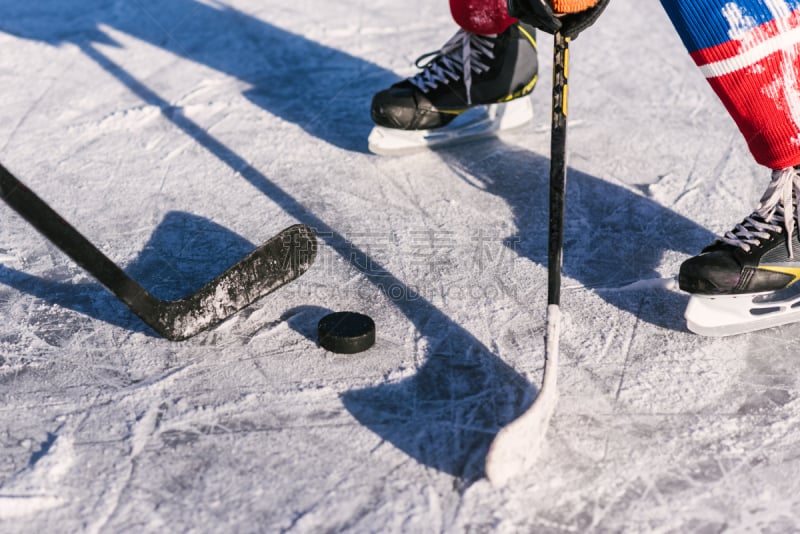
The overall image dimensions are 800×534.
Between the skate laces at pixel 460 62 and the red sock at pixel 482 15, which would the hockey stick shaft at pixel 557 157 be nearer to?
the red sock at pixel 482 15

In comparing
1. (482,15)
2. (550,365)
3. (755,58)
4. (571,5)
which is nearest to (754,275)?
(755,58)

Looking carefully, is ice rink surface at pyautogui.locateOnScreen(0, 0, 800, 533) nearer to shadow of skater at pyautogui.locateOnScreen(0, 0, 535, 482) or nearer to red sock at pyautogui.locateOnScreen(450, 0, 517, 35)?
shadow of skater at pyautogui.locateOnScreen(0, 0, 535, 482)

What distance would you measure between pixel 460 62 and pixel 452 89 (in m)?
0.08

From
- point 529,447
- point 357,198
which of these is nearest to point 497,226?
point 357,198

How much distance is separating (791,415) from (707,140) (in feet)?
4.10

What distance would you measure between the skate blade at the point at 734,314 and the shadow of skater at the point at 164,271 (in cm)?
104

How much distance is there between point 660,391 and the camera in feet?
5.60

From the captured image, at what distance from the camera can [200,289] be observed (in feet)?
6.13

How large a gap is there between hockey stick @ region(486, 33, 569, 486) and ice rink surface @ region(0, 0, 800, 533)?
4cm

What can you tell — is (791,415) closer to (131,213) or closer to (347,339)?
(347,339)

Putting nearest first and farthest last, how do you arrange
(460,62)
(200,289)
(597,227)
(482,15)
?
(200,289) → (597,227) → (482,15) → (460,62)

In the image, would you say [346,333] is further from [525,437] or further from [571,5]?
[571,5]

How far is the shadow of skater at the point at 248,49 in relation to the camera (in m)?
2.89

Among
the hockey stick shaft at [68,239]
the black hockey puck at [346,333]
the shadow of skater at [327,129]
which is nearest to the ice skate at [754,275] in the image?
the shadow of skater at [327,129]
